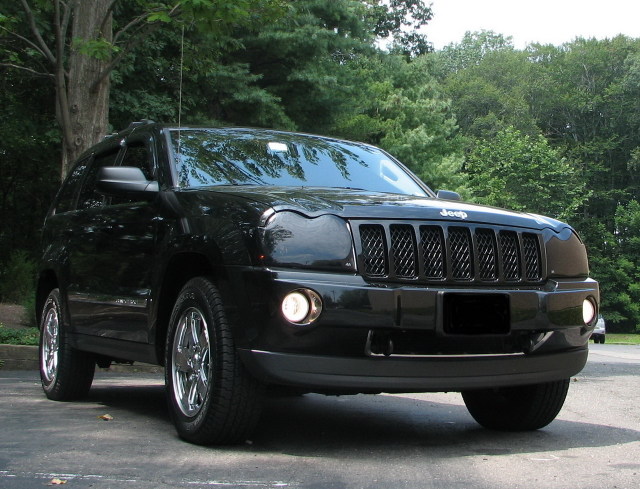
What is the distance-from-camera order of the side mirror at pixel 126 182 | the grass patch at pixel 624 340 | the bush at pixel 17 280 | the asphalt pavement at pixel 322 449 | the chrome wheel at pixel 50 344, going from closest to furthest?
1. the asphalt pavement at pixel 322 449
2. the side mirror at pixel 126 182
3. the chrome wheel at pixel 50 344
4. the bush at pixel 17 280
5. the grass patch at pixel 624 340

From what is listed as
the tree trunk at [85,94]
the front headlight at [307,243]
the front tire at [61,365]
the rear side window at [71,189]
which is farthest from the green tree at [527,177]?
the front headlight at [307,243]

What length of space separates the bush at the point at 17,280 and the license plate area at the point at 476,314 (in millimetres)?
18360

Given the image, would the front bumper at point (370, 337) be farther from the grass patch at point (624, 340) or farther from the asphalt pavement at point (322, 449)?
the grass patch at point (624, 340)

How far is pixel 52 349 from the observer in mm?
7340

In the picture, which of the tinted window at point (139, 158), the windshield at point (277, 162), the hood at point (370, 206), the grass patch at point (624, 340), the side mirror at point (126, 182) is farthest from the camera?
the grass patch at point (624, 340)

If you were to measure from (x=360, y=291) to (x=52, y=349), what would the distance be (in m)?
3.57

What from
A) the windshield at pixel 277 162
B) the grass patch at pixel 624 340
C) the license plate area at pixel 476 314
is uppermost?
the windshield at pixel 277 162

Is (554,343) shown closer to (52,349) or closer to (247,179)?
(247,179)

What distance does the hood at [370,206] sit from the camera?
4.80m

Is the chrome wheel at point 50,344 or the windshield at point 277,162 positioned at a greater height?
the windshield at point 277,162

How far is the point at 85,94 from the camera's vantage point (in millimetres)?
12352

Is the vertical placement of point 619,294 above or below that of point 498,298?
below

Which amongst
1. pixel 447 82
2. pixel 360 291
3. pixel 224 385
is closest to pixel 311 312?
pixel 360 291

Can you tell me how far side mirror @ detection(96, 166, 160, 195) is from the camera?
5.75 meters
